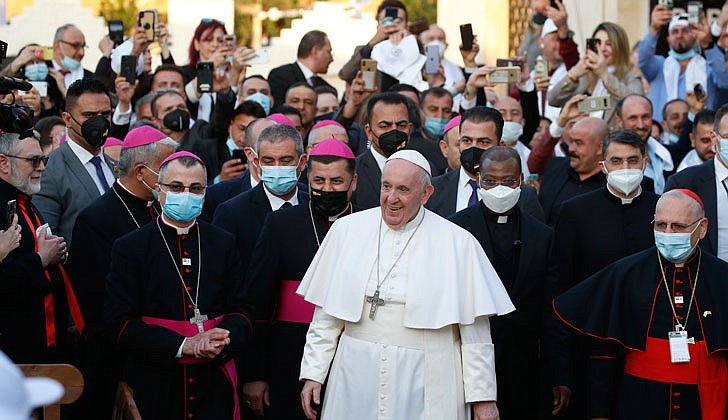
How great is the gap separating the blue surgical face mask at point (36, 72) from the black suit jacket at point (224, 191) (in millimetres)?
2592

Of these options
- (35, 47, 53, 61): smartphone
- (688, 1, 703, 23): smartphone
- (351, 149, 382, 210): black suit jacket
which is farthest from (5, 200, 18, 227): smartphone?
(688, 1, 703, 23): smartphone

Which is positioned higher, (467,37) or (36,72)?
(467,37)

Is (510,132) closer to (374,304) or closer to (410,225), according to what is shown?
(410,225)

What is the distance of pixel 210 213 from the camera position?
7.86 m

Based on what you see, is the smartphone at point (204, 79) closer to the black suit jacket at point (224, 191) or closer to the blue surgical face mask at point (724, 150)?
the black suit jacket at point (224, 191)

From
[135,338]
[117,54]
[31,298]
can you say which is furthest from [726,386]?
[117,54]

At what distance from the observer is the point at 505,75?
9.66 metres

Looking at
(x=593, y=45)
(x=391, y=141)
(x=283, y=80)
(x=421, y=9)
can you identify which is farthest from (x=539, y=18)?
(x=421, y=9)

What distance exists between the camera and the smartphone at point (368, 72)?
31.6 feet

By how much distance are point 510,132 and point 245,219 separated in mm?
2996

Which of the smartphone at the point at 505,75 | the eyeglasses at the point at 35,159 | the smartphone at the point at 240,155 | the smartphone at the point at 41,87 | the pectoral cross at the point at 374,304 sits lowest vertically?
the pectoral cross at the point at 374,304

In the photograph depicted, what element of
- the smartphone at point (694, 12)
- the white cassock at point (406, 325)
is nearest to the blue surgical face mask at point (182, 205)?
the white cassock at point (406, 325)

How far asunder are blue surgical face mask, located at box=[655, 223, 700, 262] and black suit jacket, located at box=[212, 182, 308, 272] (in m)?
2.10

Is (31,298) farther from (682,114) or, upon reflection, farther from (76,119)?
(682,114)
